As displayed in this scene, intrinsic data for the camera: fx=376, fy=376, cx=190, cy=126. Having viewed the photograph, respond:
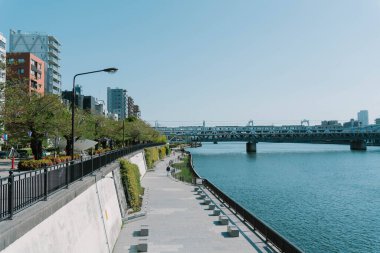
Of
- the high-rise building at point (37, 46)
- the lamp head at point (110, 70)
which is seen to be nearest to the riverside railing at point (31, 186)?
the lamp head at point (110, 70)

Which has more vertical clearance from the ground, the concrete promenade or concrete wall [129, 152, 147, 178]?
concrete wall [129, 152, 147, 178]

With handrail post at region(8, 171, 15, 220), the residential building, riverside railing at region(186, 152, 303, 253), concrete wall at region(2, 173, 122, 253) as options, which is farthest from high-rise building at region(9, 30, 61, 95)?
handrail post at region(8, 171, 15, 220)

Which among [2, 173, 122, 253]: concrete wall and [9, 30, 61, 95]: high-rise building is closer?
[2, 173, 122, 253]: concrete wall

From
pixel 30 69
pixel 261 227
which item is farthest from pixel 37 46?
pixel 261 227

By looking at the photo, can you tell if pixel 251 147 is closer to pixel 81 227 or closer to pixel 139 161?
pixel 139 161

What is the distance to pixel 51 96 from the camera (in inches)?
1630

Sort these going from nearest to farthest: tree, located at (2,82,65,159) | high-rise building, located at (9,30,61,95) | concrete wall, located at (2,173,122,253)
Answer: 1. concrete wall, located at (2,173,122,253)
2. tree, located at (2,82,65,159)
3. high-rise building, located at (9,30,61,95)

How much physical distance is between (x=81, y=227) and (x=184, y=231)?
12.8m

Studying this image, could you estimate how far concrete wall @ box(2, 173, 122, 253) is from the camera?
1115 cm

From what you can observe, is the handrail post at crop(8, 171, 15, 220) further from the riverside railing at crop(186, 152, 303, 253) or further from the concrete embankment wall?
the riverside railing at crop(186, 152, 303, 253)

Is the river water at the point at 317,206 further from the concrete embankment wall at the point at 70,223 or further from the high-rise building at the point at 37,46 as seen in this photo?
the high-rise building at the point at 37,46

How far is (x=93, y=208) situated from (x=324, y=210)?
3164 centimetres

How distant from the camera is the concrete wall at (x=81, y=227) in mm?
11152

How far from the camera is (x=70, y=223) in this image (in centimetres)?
1509
